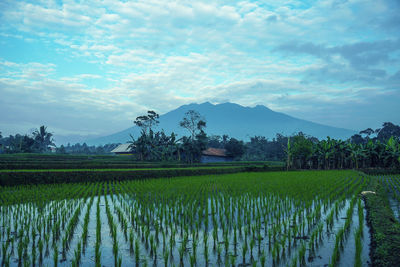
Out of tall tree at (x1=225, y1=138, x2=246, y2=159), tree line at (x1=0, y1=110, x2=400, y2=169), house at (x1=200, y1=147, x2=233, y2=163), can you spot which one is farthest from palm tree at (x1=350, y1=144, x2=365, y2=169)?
house at (x1=200, y1=147, x2=233, y2=163)

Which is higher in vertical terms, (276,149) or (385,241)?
(276,149)

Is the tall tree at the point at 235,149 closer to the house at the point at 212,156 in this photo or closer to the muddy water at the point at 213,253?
the house at the point at 212,156

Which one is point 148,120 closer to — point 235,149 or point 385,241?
point 235,149

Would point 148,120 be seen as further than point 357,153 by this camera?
Yes

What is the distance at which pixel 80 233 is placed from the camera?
21.6 ft

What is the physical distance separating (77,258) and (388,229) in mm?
5929

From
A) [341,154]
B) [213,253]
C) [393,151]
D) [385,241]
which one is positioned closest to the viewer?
[385,241]

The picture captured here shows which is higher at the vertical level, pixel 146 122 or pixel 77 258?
pixel 146 122

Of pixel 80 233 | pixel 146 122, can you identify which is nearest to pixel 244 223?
pixel 80 233

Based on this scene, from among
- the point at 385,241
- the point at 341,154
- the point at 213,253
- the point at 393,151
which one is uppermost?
the point at 393,151

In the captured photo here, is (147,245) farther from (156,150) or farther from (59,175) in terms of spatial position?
(156,150)

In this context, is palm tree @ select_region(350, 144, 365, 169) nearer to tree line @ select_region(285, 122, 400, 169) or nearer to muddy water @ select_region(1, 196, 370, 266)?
tree line @ select_region(285, 122, 400, 169)

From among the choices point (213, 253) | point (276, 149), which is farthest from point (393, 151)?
point (213, 253)

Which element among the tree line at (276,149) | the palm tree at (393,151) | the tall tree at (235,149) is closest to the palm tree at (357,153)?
the tree line at (276,149)
